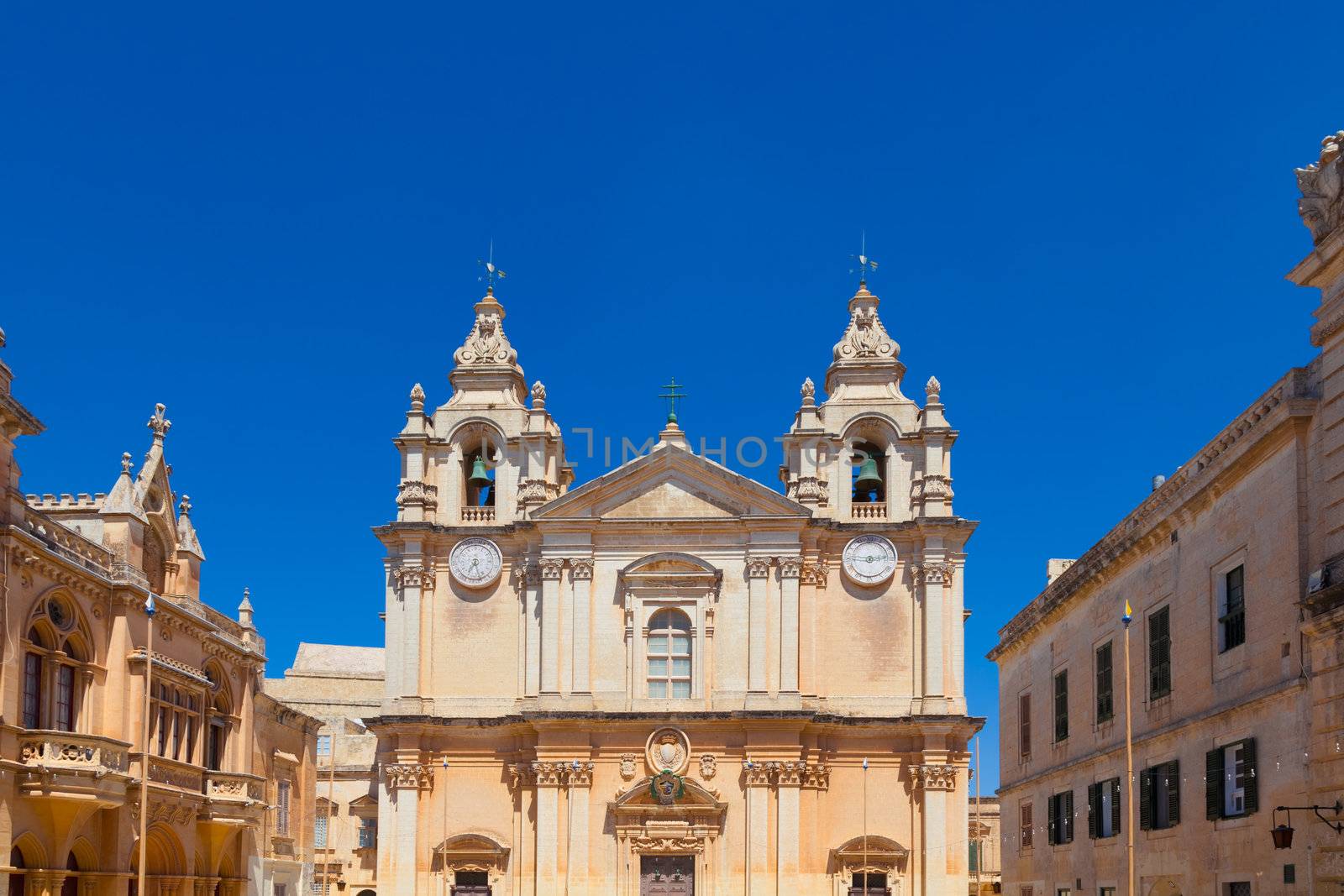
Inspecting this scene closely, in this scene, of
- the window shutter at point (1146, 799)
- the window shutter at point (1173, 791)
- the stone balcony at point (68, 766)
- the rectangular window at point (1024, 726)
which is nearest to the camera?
the window shutter at point (1173, 791)

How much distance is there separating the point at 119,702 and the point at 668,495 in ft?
74.9

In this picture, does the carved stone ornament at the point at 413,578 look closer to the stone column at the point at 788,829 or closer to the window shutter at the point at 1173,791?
the stone column at the point at 788,829

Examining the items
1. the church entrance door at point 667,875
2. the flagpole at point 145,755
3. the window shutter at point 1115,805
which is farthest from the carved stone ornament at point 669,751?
the window shutter at point 1115,805

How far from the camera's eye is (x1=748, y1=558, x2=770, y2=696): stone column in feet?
164

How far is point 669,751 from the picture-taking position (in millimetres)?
49844

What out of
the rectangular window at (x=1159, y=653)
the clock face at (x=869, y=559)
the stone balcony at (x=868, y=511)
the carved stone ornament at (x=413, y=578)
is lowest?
the rectangular window at (x=1159, y=653)

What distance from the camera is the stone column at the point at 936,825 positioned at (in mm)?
48406

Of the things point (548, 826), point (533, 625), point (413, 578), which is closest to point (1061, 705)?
point (548, 826)

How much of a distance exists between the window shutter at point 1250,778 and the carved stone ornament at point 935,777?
81.3 feet

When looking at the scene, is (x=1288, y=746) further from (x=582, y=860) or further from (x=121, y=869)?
(x=582, y=860)

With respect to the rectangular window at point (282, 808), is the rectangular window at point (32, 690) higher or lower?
higher

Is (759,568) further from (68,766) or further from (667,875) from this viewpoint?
(68,766)

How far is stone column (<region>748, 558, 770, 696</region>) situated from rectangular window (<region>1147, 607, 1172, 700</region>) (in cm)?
2034

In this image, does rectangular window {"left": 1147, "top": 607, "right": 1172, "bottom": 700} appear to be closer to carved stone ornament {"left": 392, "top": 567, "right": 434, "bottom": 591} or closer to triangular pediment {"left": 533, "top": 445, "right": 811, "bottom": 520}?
triangular pediment {"left": 533, "top": 445, "right": 811, "bottom": 520}
